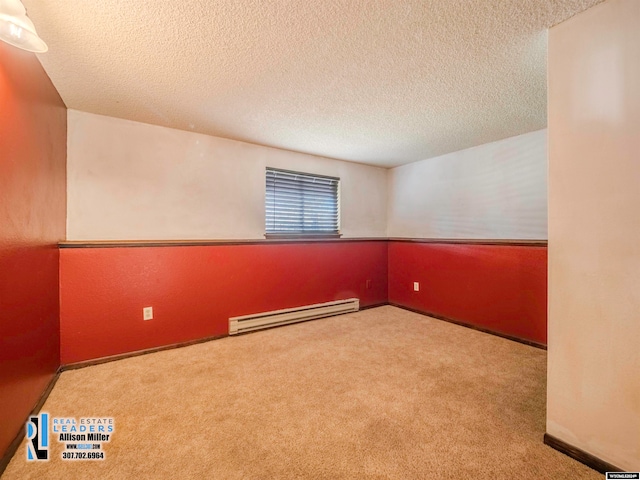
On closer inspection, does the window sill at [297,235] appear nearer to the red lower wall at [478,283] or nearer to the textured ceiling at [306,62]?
the red lower wall at [478,283]

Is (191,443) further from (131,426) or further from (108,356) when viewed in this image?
(108,356)

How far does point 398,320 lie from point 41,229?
336 centimetres

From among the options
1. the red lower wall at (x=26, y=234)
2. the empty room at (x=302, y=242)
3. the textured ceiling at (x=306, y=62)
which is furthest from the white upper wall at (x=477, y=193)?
the red lower wall at (x=26, y=234)

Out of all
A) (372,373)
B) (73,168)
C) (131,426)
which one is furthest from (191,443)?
(73,168)

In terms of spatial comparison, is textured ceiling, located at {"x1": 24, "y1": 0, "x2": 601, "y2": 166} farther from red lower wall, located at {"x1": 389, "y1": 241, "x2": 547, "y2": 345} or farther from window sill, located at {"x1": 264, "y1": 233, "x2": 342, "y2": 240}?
red lower wall, located at {"x1": 389, "y1": 241, "x2": 547, "y2": 345}

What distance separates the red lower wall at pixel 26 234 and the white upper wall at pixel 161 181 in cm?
29

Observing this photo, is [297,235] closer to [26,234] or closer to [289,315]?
[289,315]

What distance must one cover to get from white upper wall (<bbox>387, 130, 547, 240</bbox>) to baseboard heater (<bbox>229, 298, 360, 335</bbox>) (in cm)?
138

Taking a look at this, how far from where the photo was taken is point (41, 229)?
71.1 inches

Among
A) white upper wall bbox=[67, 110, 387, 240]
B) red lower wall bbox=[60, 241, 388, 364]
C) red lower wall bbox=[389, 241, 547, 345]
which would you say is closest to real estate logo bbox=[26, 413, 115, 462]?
red lower wall bbox=[60, 241, 388, 364]

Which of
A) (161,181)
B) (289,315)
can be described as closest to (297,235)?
(289,315)

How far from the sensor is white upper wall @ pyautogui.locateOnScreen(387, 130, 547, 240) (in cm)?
296

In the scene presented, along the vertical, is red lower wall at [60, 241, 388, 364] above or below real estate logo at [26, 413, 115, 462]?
above

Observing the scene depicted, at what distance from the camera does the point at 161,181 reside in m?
2.79
